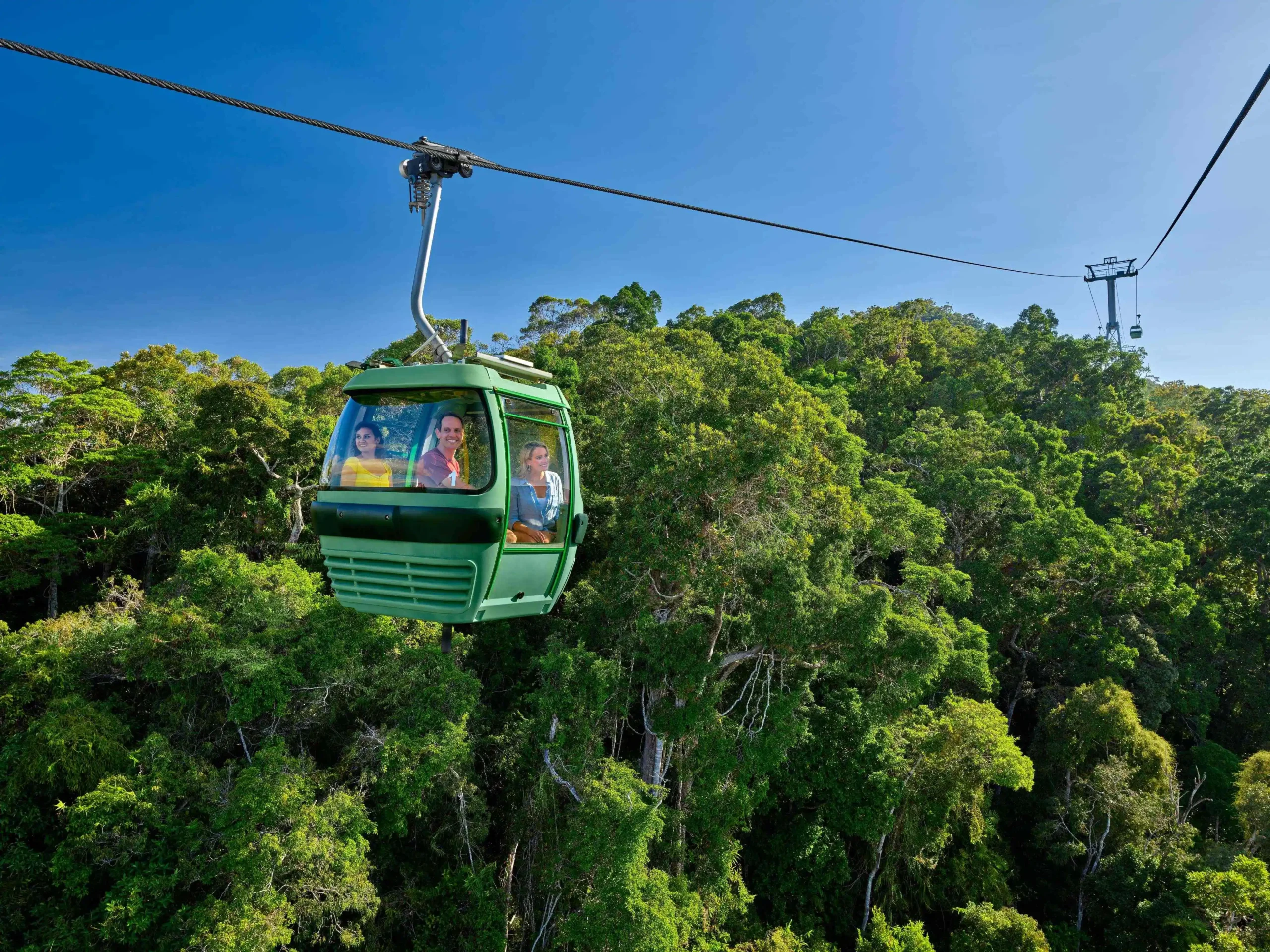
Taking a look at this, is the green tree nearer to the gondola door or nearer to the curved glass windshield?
the gondola door

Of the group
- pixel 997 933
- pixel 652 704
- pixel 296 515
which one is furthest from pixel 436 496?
pixel 997 933

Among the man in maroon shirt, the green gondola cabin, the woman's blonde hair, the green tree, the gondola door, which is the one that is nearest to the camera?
the green gondola cabin

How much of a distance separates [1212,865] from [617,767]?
10499 mm

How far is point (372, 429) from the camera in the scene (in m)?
3.21

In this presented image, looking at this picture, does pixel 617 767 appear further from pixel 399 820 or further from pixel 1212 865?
pixel 1212 865

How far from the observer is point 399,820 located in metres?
8.82

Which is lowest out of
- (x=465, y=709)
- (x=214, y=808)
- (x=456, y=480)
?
(x=214, y=808)

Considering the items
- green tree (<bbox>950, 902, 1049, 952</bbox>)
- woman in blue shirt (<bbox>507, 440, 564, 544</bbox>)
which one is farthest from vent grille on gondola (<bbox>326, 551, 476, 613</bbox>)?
green tree (<bbox>950, 902, 1049, 952</bbox>)

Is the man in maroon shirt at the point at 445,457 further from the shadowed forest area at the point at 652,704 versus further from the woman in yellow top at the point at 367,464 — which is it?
the shadowed forest area at the point at 652,704

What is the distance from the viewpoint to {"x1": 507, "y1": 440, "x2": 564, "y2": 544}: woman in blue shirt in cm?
322

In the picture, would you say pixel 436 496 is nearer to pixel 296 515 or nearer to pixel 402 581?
pixel 402 581

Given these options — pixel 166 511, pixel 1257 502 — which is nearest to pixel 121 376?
pixel 166 511

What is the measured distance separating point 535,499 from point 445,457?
0.51 meters

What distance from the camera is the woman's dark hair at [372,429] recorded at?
3191 millimetres
